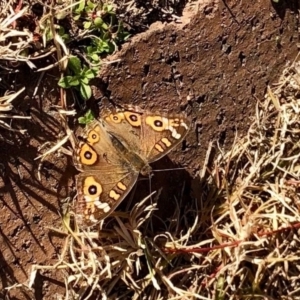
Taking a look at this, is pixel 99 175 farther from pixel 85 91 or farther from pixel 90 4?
pixel 90 4

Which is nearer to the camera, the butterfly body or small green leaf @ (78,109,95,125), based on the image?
the butterfly body

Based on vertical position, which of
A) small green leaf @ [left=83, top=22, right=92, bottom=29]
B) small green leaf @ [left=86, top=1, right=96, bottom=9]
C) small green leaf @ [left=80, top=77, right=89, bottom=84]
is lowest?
small green leaf @ [left=80, top=77, right=89, bottom=84]

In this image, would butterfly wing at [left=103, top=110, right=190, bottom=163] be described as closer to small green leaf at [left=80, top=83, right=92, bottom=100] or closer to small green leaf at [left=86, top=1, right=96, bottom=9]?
small green leaf at [left=80, top=83, right=92, bottom=100]

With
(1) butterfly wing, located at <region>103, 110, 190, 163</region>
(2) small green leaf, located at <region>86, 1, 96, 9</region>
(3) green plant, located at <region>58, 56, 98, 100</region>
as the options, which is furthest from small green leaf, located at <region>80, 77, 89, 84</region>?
(2) small green leaf, located at <region>86, 1, 96, 9</region>

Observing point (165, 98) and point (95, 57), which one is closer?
point (95, 57)

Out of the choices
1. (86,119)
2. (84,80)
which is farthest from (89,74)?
(86,119)

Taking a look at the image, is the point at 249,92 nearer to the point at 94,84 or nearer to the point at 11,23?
the point at 94,84

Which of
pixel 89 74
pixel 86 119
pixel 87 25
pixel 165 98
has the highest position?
pixel 87 25
